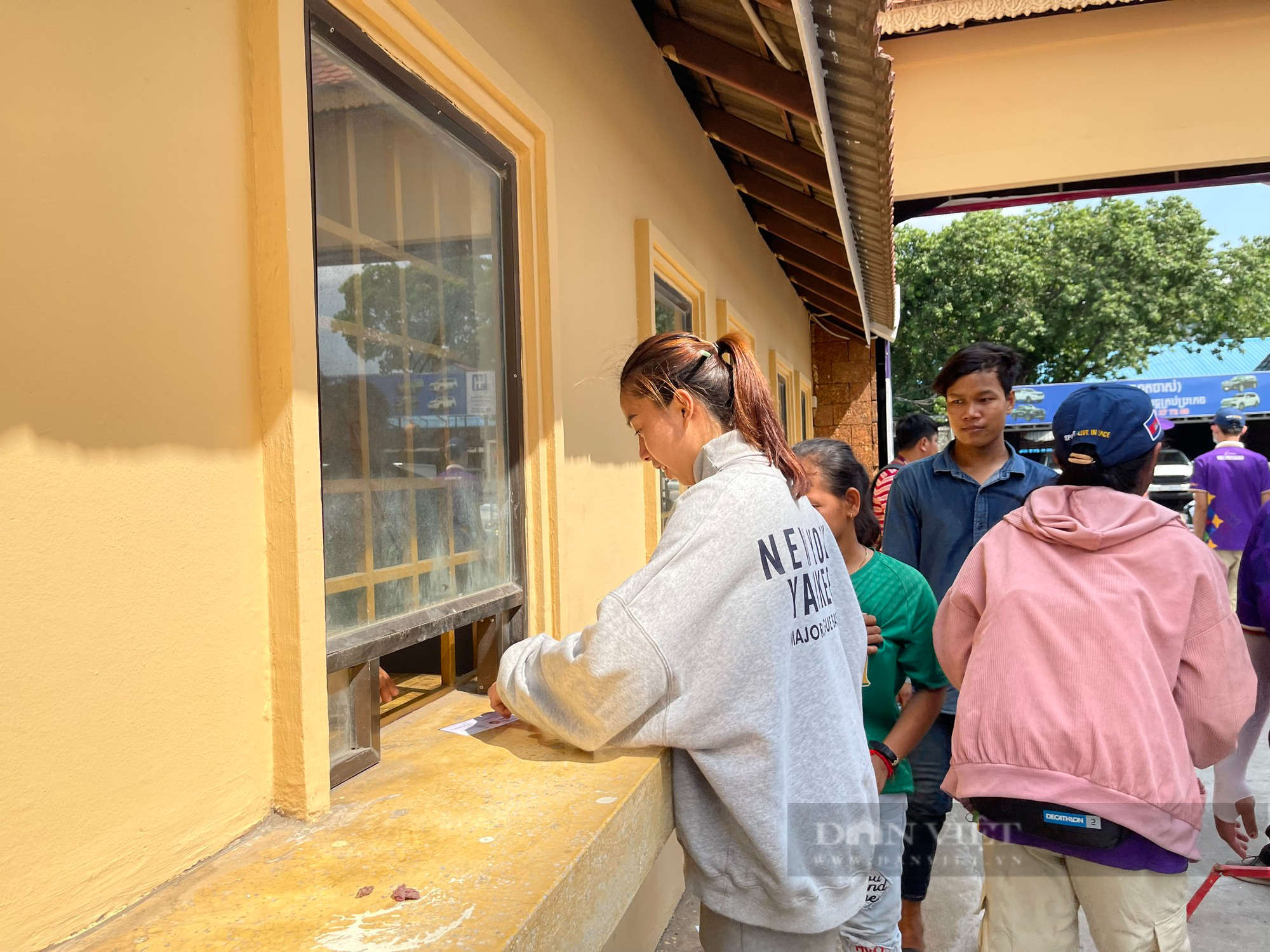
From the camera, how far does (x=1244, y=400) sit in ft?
62.2

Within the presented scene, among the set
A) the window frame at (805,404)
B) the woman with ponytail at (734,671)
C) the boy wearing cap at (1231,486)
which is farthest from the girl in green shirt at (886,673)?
the window frame at (805,404)

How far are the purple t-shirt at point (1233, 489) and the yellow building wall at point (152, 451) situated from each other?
26.6 ft

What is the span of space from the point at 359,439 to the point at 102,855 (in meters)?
0.85

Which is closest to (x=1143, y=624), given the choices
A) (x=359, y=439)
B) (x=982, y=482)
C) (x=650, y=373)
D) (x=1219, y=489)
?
(x=650, y=373)

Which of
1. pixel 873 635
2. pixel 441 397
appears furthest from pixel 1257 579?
pixel 441 397

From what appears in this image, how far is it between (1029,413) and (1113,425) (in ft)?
62.2

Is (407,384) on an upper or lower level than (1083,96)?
lower

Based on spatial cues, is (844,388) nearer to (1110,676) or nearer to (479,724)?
(1110,676)

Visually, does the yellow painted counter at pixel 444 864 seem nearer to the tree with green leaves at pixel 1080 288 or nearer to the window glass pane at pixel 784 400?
the window glass pane at pixel 784 400

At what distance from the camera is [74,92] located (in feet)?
3.67

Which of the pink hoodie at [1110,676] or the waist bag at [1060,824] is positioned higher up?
the pink hoodie at [1110,676]

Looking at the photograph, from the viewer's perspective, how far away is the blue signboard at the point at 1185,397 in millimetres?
19000

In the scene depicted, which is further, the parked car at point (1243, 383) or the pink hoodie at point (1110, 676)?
the parked car at point (1243, 383)

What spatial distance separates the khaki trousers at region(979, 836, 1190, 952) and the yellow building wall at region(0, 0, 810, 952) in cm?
149
